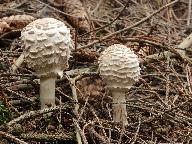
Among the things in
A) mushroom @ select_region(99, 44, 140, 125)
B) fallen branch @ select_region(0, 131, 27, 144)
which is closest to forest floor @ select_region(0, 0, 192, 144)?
fallen branch @ select_region(0, 131, 27, 144)

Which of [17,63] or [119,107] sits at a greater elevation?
[17,63]

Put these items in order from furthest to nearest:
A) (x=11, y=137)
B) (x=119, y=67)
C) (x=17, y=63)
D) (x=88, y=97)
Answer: (x=17, y=63), (x=88, y=97), (x=119, y=67), (x=11, y=137)

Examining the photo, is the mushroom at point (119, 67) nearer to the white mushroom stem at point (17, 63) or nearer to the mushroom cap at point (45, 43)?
the mushroom cap at point (45, 43)

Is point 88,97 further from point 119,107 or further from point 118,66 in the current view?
point 118,66

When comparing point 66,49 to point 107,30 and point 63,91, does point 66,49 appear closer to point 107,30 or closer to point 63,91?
point 63,91

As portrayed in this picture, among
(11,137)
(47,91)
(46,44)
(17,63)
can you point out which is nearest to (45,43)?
(46,44)

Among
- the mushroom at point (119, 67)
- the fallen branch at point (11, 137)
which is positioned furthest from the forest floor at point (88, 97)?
the mushroom at point (119, 67)

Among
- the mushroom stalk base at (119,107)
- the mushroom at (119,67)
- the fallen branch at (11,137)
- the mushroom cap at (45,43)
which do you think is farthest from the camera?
the mushroom stalk base at (119,107)

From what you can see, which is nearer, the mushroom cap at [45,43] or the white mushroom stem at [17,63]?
the mushroom cap at [45,43]

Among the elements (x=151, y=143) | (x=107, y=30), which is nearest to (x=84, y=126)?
(x=151, y=143)
